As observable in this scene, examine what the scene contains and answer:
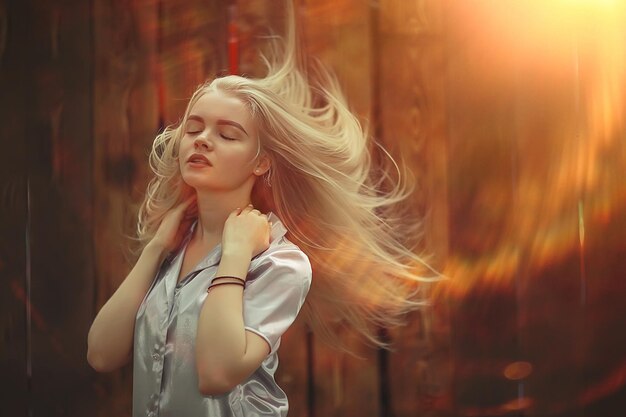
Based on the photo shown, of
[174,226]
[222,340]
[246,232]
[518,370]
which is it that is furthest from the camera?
[518,370]

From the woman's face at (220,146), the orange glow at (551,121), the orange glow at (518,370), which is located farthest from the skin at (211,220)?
the orange glow at (518,370)

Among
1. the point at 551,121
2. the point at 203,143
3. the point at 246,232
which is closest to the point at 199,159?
the point at 203,143

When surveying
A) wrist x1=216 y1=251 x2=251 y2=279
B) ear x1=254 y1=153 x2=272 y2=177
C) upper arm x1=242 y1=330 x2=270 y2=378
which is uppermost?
ear x1=254 y1=153 x2=272 y2=177

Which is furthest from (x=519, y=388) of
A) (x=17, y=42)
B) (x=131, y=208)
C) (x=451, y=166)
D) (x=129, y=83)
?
(x=17, y=42)

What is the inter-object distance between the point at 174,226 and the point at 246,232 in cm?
17

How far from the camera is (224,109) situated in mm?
1396

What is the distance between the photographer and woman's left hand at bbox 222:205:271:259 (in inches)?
52.7

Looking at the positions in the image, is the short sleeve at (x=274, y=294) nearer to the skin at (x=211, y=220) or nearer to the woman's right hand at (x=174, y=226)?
the skin at (x=211, y=220)

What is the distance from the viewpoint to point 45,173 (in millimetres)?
1840

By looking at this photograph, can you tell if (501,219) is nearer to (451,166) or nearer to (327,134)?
(451,166)

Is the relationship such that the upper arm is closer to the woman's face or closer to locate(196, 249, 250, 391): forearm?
locate(196, 249, 250, 391): forearm

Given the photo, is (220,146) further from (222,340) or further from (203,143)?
(222,340)

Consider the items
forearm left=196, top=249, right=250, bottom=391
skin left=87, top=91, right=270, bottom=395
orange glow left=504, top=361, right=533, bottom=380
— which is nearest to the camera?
forearm left=196, top=249, right=250, bottom=391

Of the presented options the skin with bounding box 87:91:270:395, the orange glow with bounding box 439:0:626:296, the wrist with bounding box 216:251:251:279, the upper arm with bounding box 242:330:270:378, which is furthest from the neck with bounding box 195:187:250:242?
the orange glow with bounding box 439:0:626:296
